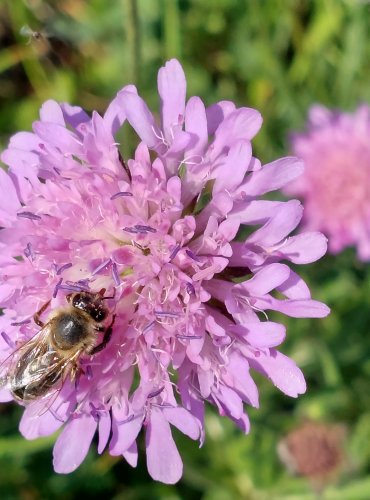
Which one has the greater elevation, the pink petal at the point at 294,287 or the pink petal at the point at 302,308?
the pink petal at the point at 294,287

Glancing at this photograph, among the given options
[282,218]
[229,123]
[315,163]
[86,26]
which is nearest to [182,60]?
[86,26]

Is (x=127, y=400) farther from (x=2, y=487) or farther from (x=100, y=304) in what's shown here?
(x=2, y=487)

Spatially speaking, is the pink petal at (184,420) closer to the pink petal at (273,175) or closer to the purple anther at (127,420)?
the purple anther at (127,420)

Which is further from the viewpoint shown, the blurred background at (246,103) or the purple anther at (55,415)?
the blurred background at (246,103)

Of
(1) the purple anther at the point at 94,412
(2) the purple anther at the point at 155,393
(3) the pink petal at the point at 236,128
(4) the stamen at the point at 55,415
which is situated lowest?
(4) the stamen at the point at 55,415

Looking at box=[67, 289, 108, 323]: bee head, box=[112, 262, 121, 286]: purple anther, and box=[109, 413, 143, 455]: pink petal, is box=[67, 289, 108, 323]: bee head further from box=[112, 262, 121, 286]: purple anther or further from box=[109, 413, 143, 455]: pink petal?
box=[109, 413, 143, 455]: pink petal

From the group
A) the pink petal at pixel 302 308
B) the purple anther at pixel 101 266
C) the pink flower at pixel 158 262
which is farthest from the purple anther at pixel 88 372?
the pink petal at pixel 302 308

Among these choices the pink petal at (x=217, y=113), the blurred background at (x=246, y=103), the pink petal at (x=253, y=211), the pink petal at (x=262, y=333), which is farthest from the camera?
the blurred background at (x=246, y=103)

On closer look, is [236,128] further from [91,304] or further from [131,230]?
[91,304]
